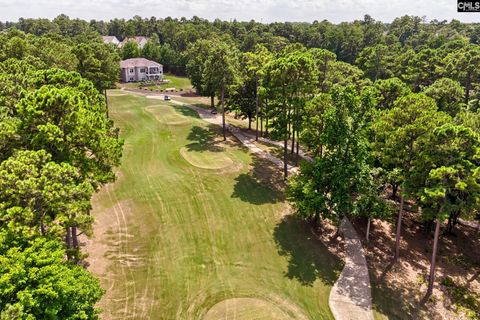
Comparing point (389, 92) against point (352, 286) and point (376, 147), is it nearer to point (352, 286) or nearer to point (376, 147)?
point (376, 147)

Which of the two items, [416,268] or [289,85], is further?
[289,85]

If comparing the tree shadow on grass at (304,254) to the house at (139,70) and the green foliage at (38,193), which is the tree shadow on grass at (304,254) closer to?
the green foliage at (38,193)

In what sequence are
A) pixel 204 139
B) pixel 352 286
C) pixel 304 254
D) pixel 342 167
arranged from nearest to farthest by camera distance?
pixel 352 286 → pixel 342 167 → pixel 304 254 → pixel 204 139

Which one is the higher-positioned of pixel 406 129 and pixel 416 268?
pixel 406 129

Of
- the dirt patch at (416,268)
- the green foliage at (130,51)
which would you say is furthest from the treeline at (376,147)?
the green foliage at (130,51)

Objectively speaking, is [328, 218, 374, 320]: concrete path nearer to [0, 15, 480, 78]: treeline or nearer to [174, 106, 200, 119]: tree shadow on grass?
[174, 106, 200, 119]: tree shadow on grass

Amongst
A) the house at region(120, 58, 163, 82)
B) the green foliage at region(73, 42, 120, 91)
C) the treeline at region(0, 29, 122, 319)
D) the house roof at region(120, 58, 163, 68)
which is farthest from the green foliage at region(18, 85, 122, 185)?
the house at region(120, 58, 163, 82)

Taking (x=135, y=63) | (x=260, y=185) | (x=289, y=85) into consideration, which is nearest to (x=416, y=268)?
(x=260, y=185)
